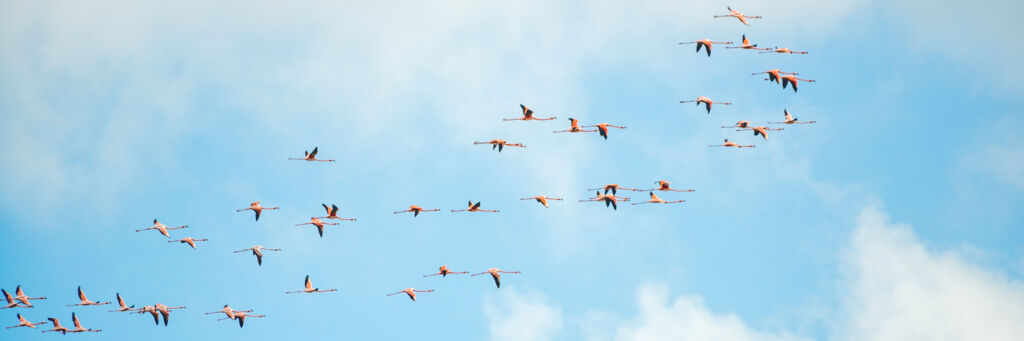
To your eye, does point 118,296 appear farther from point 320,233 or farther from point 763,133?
point 763,133

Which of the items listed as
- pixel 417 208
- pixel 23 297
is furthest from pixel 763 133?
pixel 23 297

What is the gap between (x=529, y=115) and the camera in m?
94.8

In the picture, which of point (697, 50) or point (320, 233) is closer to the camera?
point (697, 50)

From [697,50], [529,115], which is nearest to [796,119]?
[697,50]

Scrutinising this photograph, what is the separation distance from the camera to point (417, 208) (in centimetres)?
9506

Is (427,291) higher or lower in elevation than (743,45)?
lower

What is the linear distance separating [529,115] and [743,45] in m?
14.3

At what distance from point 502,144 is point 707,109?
13592 millimetres

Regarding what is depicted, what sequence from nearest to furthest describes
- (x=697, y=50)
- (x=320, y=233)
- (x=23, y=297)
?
1. (x=697, y=50)
2. (x=320, y=233)
3. (x=23, y=297)

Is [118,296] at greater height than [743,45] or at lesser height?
lesser

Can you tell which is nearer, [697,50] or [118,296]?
[697,50]

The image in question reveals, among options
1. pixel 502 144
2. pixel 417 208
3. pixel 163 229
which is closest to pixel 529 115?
pixel 502 144

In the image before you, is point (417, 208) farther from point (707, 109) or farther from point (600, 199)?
point (707, 109)

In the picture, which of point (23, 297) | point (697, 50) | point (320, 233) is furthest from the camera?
point (23, 297)
